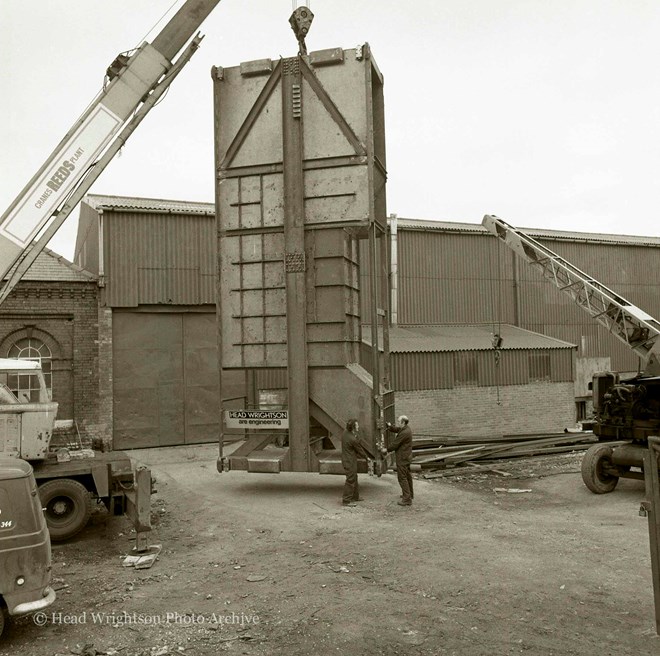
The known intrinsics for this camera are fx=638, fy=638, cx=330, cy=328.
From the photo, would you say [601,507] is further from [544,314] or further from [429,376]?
[544,314]

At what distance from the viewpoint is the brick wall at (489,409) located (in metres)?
20.9

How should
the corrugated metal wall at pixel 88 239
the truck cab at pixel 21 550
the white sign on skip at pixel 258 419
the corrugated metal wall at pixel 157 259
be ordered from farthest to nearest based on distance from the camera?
the corrugated metal wall at pixel 88 239, the corrugated metal wall at pixel 157 259, the white sign on skip at pixel 258 419, the truck cab at pixel 21 550

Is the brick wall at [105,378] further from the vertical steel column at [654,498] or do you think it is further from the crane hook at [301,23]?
the vertical steel column at [654,498]

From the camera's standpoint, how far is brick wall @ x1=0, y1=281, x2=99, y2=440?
1833 cm

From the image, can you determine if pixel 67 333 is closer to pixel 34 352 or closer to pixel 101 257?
pixel 34 352

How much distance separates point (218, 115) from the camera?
13.1m

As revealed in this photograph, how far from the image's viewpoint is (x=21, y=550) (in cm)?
606

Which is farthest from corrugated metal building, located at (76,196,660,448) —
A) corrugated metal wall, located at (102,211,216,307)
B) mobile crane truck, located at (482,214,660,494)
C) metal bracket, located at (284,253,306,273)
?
mobile crane truck, located at (482,214,660,494)

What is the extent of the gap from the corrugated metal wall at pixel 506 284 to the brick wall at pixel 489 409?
3738 millimetres

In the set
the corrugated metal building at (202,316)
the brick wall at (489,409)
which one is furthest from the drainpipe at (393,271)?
the brick wall at (489,409)

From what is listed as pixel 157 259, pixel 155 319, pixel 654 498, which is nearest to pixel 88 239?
pixel 157 259

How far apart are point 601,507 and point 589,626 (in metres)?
5.89

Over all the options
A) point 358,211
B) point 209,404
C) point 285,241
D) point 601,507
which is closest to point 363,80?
point 358,211

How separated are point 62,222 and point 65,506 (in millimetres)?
4737
